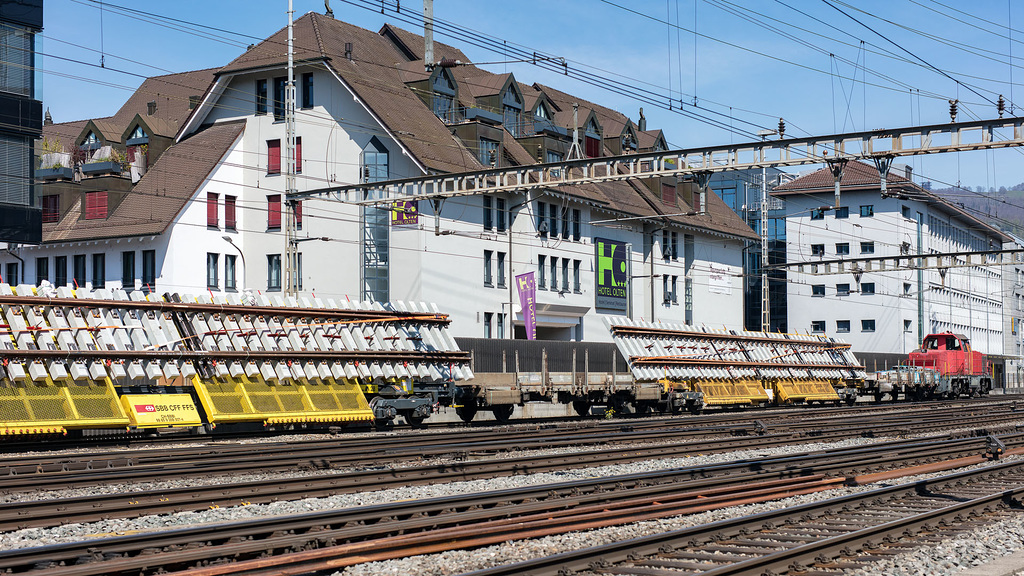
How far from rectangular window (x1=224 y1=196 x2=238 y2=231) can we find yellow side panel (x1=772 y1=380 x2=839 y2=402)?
1064 inches

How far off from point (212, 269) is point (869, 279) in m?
56.2

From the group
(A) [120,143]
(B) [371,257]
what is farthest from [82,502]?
(A) [120,143]

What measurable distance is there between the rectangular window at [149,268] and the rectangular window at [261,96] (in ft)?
28.0

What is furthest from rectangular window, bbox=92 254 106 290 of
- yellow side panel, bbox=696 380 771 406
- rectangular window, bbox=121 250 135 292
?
yellow side panel, bbox=696 380 771 406

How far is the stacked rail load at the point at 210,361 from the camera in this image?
76.3ft

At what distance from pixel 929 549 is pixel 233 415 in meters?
18.7

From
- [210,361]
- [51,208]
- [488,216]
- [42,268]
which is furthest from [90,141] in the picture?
[210,361]

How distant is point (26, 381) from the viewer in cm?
2284

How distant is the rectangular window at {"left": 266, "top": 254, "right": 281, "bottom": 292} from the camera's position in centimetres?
5194

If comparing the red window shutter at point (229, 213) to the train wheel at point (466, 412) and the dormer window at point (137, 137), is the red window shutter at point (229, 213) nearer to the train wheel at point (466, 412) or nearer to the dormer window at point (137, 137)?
the dormer window at point (137, 137)

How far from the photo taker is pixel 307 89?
51031mm

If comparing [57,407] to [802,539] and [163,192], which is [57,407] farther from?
[163,192]

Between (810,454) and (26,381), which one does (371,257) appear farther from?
(810,454)

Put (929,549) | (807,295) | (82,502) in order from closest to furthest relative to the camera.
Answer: (929,549) < (82,502) < (807,295)
